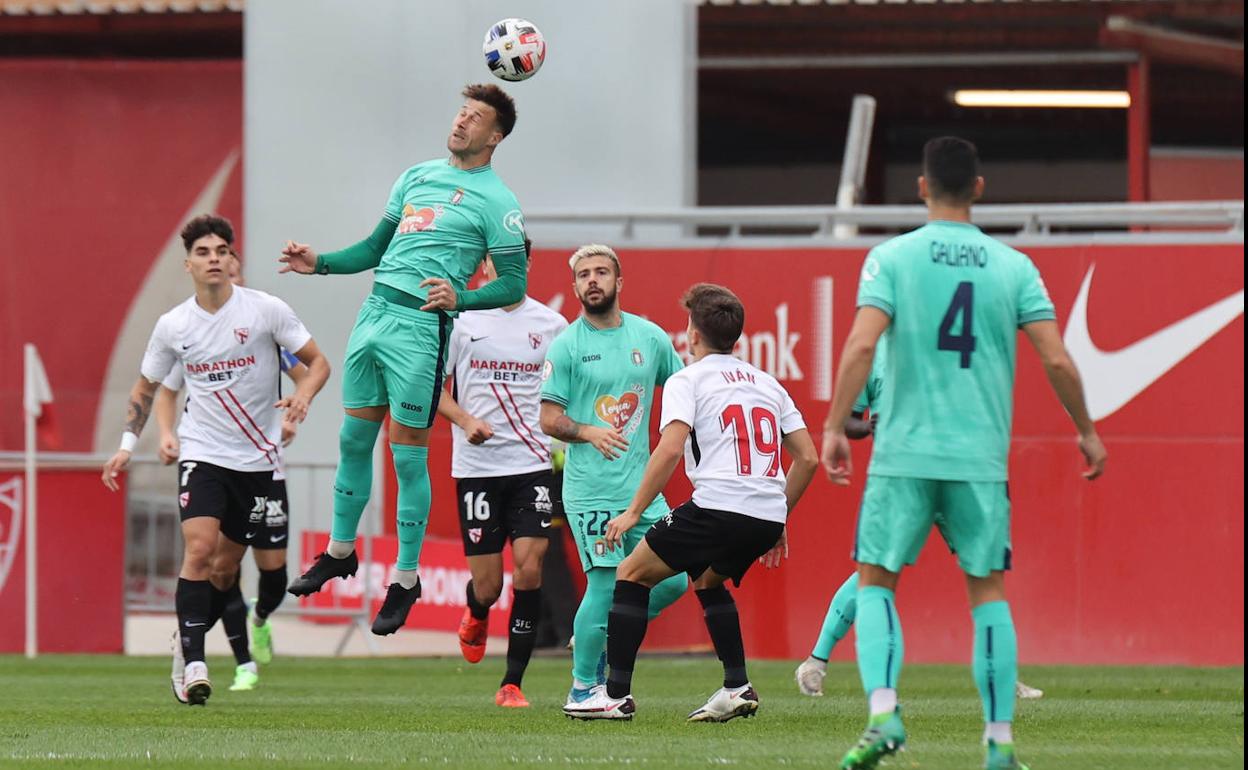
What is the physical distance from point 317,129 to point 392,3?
1.33 m

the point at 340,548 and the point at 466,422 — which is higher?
the point at 466,422

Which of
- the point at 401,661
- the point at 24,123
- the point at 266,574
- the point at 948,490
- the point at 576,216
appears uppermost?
the point at 24,123

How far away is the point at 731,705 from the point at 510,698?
1.67 m

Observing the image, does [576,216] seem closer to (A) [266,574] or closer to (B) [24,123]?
(A) [266,574]

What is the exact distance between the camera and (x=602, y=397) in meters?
9.89

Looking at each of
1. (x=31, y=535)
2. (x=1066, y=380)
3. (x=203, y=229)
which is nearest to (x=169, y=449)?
(x=203, y=229)

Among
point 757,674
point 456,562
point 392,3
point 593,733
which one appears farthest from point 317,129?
point 593,733

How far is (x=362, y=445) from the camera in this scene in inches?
401

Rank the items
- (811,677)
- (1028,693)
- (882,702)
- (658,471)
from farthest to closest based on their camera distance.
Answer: (1028,693) < (811,677) < (658,471) < (882,702)

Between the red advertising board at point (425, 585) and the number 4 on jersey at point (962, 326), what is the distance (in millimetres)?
9261

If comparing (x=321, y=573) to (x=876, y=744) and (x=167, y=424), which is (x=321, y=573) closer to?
(x=167, y=424)

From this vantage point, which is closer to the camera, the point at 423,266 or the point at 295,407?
the point at 423,266

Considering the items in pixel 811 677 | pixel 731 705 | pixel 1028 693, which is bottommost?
pixel 1028 693

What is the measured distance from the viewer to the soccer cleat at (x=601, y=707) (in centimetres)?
930
